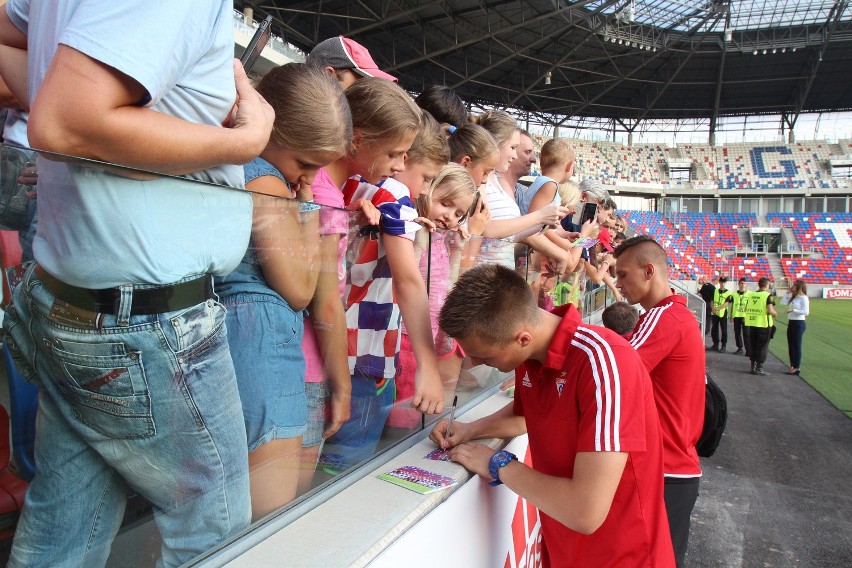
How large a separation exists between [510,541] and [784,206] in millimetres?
47780

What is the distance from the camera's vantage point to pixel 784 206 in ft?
138

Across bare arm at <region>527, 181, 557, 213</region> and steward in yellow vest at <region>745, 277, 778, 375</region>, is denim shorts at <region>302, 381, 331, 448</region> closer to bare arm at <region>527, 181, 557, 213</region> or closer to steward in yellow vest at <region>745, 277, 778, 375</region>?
bare arm at <region>527, 181, 557, 213</region>

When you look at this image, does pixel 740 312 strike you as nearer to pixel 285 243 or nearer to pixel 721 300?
pixel 721 300

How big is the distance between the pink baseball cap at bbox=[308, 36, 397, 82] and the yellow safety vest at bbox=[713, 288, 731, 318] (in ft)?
40.5

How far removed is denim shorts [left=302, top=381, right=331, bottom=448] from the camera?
1.26 meters

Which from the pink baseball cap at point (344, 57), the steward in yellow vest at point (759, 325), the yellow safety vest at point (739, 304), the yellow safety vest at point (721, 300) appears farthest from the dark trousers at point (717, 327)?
the pink baseball cap at point (344, 57)

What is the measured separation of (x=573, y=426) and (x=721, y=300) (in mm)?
13490

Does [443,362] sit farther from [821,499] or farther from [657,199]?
[657,199]

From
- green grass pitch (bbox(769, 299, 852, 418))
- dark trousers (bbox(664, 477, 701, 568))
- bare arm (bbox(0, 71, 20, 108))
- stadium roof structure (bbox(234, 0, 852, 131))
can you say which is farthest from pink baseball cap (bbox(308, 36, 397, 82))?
stadium roof structure (bbox(234, 0, 852, 131))

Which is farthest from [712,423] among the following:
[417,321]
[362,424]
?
[362,424]

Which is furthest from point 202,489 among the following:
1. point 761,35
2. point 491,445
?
point 761,35

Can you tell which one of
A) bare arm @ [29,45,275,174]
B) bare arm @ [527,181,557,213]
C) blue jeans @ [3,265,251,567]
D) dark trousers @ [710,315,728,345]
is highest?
bare arm @ [527,181,557,213]

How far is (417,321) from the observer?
1.62 meters

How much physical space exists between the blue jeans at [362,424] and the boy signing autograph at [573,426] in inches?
8.7
